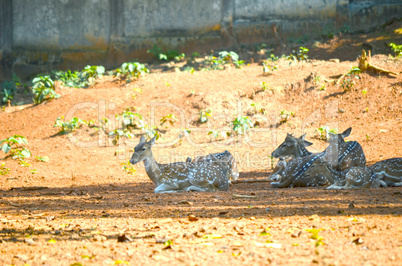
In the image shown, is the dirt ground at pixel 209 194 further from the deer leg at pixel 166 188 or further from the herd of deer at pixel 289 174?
the herd of deer at pixel 289 174

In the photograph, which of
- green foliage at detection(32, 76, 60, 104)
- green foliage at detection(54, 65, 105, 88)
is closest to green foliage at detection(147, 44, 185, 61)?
green foliage at detection(54, 65, 105, 88)

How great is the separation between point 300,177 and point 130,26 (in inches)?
537

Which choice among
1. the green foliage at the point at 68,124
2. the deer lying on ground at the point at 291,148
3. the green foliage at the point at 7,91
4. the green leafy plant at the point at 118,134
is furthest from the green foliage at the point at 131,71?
the deer lying on ground at the point at 291,148

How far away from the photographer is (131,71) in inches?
650

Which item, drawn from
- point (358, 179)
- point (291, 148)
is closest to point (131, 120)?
point (291, 148)

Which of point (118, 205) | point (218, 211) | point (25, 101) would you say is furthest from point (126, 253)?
point (25, 101)

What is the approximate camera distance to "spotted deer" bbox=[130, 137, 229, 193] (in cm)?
855

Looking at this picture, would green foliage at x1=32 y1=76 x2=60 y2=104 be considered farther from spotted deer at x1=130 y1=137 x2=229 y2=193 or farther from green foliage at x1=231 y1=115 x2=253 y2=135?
spotted deer at x1=130 y1=137 x2=229 y2=193

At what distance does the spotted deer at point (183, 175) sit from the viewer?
28.1 ft

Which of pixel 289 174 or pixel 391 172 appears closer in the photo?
pixel 391 172

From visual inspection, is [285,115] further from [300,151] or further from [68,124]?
[68,124]

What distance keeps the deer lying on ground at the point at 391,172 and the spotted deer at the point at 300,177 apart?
0.87m

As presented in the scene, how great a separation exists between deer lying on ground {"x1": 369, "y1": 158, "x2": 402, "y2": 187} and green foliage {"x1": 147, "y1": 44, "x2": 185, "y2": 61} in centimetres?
1225

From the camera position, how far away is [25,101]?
17406mm
